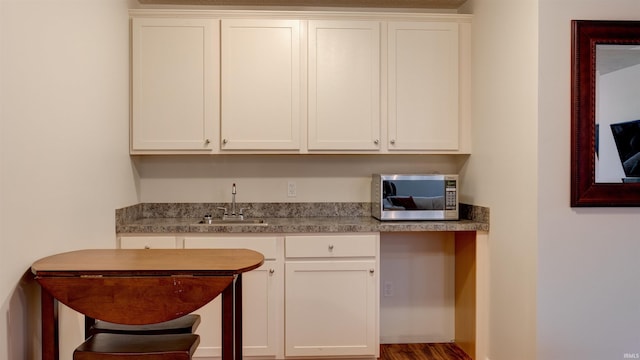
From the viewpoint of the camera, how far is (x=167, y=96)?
8.77 ft

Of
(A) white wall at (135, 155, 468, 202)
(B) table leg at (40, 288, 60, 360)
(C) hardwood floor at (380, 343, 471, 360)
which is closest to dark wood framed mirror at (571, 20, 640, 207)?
(A) white wall at (135, 155, 468, 202)

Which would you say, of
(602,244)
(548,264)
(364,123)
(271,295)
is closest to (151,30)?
(364,123)

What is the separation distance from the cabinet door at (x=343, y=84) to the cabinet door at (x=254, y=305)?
2.52 feet

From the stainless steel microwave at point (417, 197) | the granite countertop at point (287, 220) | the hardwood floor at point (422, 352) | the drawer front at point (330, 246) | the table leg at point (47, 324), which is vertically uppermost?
the stainless steel microwave at point (417, 197)

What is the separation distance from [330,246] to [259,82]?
3.78 ft

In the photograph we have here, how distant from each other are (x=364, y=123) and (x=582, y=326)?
64.6 inches

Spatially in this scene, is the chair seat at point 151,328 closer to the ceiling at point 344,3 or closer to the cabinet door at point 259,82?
the cabinet door at point 259,82

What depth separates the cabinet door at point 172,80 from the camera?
266 centimetres

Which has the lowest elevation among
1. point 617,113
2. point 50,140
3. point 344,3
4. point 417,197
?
point 417,197

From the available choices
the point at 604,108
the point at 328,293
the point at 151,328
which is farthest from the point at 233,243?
A: the point at 604,108

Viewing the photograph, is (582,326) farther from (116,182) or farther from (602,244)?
(116,182)

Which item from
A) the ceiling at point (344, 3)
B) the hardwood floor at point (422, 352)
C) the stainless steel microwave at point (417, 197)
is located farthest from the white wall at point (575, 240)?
the ceiling at point (344, 3)

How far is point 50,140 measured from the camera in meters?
1.74

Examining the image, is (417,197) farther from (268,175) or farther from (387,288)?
(268,175)
